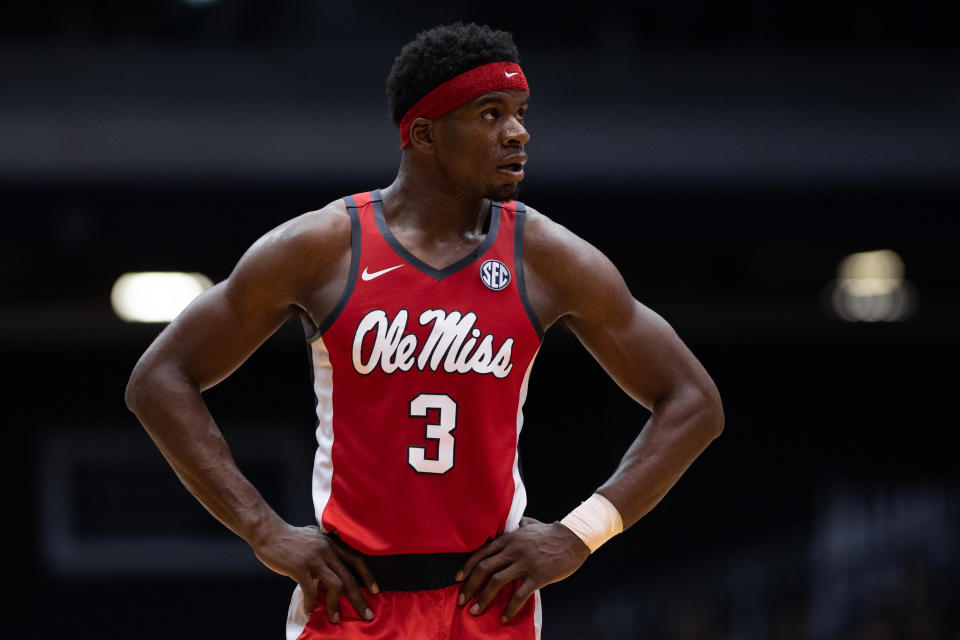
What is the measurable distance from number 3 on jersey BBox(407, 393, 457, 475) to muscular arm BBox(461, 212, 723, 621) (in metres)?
0.22

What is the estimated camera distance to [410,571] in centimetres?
249

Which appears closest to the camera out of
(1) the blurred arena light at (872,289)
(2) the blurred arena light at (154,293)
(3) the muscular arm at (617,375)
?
(3) the muscular arm at (617,375)

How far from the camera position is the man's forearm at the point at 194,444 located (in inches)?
97.7

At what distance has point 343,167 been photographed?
752 centimetres

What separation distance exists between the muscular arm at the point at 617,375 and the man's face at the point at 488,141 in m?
0.18

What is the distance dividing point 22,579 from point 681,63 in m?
7.60

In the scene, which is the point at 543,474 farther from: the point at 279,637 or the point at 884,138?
the point at 884,138

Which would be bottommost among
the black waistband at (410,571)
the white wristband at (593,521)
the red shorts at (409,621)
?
the red shorts at (409,621)

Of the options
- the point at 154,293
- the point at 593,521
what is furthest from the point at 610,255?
the point at 593,521

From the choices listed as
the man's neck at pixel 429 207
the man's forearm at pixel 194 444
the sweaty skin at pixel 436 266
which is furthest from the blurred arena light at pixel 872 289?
the man's forearm at pixel 194 444

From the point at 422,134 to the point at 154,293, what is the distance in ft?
25.5

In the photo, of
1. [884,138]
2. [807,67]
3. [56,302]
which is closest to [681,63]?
[807,67]

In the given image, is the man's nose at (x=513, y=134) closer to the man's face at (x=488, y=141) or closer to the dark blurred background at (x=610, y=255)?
the man's face at (x=488, y=141)

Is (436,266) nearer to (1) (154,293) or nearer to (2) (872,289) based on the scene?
(1) (154,293)
